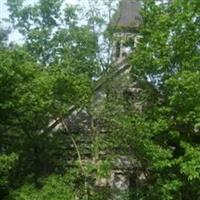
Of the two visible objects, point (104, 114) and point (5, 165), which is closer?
point (5, 165)

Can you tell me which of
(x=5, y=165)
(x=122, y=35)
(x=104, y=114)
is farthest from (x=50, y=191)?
Answer: (x=122, y=35)

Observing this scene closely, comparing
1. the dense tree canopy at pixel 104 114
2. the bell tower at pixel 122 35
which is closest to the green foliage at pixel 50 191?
the dense tree canopy at pixel 104 114

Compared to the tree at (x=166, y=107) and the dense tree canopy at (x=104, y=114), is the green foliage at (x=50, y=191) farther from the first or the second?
the tree at (x=166, y=107)

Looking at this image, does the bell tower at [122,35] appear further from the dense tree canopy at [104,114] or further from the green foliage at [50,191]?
the green foliage at [50,191]

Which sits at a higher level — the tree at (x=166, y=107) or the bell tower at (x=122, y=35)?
the bell tower at (x=122, y=35)

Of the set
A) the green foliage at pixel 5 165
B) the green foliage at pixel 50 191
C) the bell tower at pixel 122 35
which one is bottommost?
the green foliage at pixel 50 191

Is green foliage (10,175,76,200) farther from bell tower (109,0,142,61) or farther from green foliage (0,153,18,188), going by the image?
bell tower (109,0,142,61)

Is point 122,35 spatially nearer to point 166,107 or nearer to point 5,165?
point 166,107

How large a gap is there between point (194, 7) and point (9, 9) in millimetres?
8845

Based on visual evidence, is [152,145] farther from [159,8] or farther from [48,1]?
[48,1]

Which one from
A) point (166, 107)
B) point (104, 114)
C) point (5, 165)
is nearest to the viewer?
point (5, 165)

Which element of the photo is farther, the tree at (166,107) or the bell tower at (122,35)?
the bell tower at (122,35)

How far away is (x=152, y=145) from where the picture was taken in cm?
1702

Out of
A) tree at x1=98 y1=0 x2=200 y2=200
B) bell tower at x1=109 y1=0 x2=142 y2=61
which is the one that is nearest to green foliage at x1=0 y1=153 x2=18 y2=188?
tree at x1=98 y1=0 x2=200 y2=200
